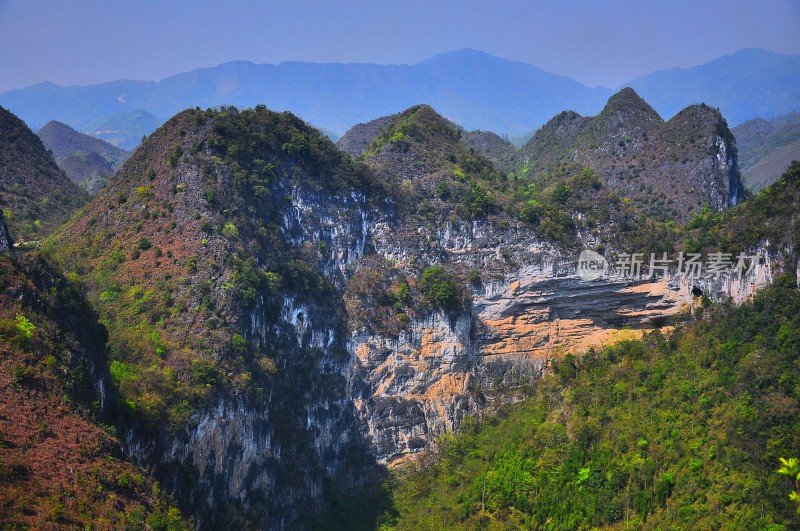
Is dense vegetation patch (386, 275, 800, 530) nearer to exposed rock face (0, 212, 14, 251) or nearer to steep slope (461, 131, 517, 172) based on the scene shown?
exposed rock face (0, 212, 14, 251)

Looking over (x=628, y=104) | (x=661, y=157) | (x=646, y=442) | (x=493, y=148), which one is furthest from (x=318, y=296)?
(x=493, y=148)

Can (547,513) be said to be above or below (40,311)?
below

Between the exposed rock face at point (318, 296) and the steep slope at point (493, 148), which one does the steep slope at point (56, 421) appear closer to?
the exposed rock face at point (318, 296)

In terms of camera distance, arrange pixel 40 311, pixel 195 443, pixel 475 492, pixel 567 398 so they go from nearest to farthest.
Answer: pixel 40 311
pixel 195 443
pixel 475 492
pixel 567 398

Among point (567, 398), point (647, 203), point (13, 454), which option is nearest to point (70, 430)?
point (13, 454)

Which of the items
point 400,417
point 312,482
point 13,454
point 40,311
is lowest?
point 312,482

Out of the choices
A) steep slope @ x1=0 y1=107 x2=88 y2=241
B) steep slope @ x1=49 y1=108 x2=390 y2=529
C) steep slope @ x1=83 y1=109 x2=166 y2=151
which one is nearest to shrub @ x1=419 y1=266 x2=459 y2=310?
steep slope @ x1=49 y1=108 x2=390 y2=529

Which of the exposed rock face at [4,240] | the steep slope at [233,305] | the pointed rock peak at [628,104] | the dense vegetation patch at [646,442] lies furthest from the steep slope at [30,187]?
the pointed rock peak at [628,104]

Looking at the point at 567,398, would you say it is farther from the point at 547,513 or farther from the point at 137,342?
the point at 137,342
